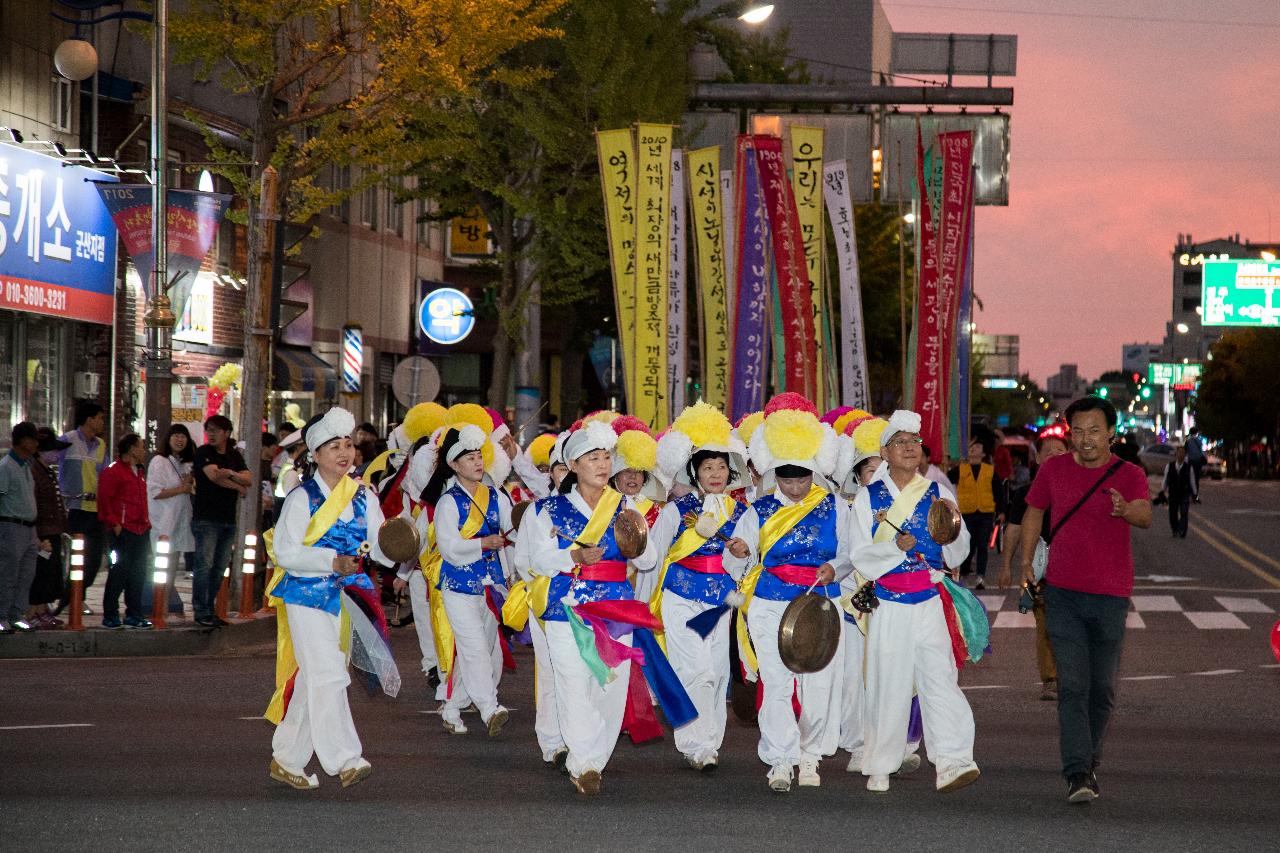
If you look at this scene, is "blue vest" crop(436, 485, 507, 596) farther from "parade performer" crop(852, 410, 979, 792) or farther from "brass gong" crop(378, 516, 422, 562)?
"parade performer" crop(852, 410, 979, 792)

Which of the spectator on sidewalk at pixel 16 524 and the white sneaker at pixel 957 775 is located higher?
the spectator on sidewalk at pixel 16 524

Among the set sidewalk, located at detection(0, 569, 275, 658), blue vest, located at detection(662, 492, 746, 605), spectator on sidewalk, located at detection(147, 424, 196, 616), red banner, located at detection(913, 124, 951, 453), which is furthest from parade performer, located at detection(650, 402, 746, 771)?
red banner, located at detection(913, 124, 951, 453)

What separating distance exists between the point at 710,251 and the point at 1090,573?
559 inches

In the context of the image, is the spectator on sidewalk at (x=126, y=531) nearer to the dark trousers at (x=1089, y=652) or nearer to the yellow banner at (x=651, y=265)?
the yellow banner at (x=651, y=265)

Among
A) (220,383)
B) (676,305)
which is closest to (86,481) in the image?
(676,305)

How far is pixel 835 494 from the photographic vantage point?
9.30 meters

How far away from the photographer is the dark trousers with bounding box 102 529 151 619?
1541cm

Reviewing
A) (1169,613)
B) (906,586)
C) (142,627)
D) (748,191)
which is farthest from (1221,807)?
(748,191)

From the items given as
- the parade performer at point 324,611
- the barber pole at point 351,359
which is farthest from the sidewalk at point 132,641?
the barber pole at point 351,359

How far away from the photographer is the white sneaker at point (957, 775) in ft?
27.6

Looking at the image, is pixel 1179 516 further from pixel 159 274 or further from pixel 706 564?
pixel 706 564

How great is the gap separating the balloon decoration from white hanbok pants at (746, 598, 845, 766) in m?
18.9

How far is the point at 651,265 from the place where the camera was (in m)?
20.8

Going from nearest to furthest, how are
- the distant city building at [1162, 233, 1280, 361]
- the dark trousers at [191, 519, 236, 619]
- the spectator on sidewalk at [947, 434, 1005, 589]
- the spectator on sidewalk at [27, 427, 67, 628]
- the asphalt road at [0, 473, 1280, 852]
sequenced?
the asphalt road at [0, 473, 1280, 852] → the spectator on sidewalk at [27, 427, 67, 628] → the dark trousers at [191, 519, 236, 619] → the spectator on sidewalk at [947, 434, 1005, 589] → the distant city building at [1162, 233, 1280, 361]
